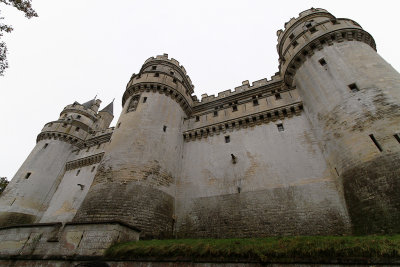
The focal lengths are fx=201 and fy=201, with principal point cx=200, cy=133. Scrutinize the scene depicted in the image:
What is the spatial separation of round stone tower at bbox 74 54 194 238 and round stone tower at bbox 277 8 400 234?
9.73m

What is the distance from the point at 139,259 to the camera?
21.6 feet

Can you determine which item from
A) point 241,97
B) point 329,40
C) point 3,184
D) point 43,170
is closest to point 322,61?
point 329,40

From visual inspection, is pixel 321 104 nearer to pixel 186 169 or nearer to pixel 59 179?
pixel 186 169

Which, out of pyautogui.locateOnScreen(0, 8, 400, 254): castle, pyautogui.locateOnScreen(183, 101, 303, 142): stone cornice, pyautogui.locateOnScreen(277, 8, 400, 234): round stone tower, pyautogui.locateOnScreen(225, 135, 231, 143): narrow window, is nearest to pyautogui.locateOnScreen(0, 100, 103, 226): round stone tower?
pyautogui.locateOnScreen(0, 8, 400, 254): castle

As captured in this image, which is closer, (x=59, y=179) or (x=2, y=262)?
(x=2, y=262)

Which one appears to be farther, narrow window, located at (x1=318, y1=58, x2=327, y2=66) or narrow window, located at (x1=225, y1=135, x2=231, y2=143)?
narrow window, located at (x1=225, y1=135, x2=231, y2=143)

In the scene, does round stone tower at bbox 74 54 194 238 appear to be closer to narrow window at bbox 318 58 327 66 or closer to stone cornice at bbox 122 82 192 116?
stone cornice at bbox 122 82 192 116

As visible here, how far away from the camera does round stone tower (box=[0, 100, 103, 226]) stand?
60.0ft

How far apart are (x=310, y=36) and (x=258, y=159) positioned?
10191 millimetres

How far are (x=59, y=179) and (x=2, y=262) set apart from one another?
14259 mm

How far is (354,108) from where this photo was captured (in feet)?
35.7

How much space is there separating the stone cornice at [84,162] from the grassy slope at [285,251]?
1513cm

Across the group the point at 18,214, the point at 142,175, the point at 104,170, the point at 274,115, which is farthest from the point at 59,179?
the point at 274,115

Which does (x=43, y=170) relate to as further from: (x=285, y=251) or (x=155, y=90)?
(x=285, y=251)
